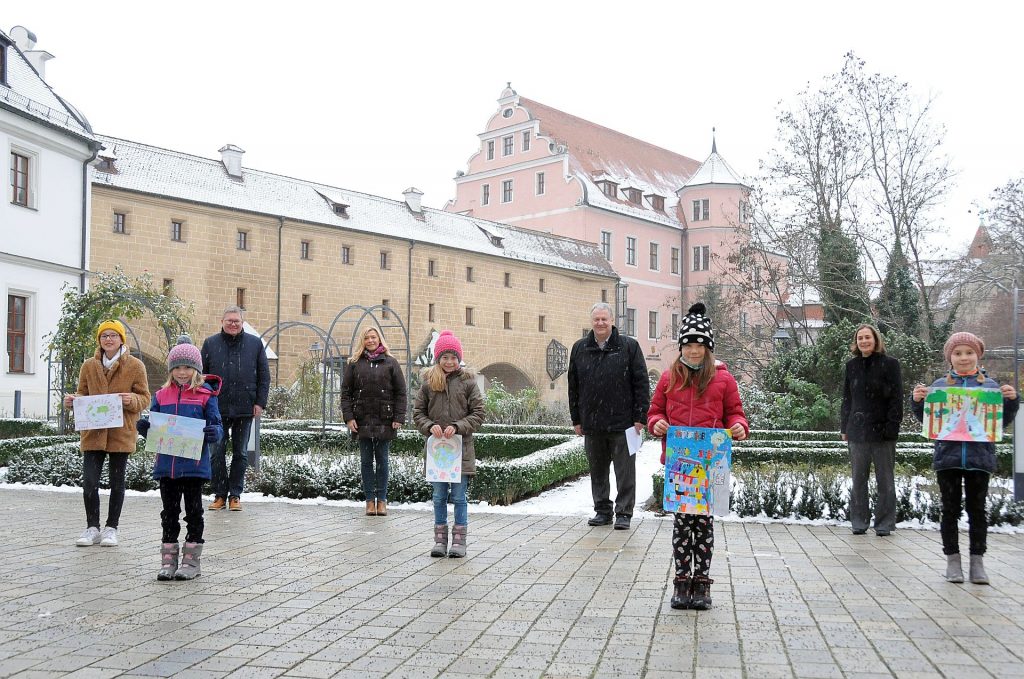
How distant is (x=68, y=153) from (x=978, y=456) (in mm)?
22350

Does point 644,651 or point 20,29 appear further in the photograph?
point 20,29

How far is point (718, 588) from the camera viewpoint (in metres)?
5.57

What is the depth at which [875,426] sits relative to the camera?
7867mm

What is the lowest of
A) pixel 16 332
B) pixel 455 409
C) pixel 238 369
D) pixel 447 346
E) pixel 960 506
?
pixel 960 506

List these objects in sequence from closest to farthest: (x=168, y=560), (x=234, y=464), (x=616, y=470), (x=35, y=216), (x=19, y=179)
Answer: (x=168, y=560) → (x=616, y=470) → (x=234, y=464) → (x=19, y=179) → (x=35, y=216)

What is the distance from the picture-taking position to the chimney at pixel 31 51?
2498 cm

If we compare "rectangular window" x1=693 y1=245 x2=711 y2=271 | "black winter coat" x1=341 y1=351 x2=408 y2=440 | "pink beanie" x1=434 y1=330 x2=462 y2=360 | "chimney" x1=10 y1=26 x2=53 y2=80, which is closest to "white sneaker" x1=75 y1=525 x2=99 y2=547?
"black winter coat" x1=341 y1=351 x2=408 y2=440

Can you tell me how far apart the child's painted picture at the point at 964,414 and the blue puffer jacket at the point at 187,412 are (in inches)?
175

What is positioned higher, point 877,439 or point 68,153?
point 68,153

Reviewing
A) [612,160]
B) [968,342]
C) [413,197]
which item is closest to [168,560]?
[968,342]

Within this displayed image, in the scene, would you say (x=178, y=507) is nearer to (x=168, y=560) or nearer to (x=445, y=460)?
(x=168, y=560)

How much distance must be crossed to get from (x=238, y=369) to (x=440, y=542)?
3.22m

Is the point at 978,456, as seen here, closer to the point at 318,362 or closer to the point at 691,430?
the point at 691,430

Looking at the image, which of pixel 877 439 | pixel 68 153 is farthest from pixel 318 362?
pixel 877 439
